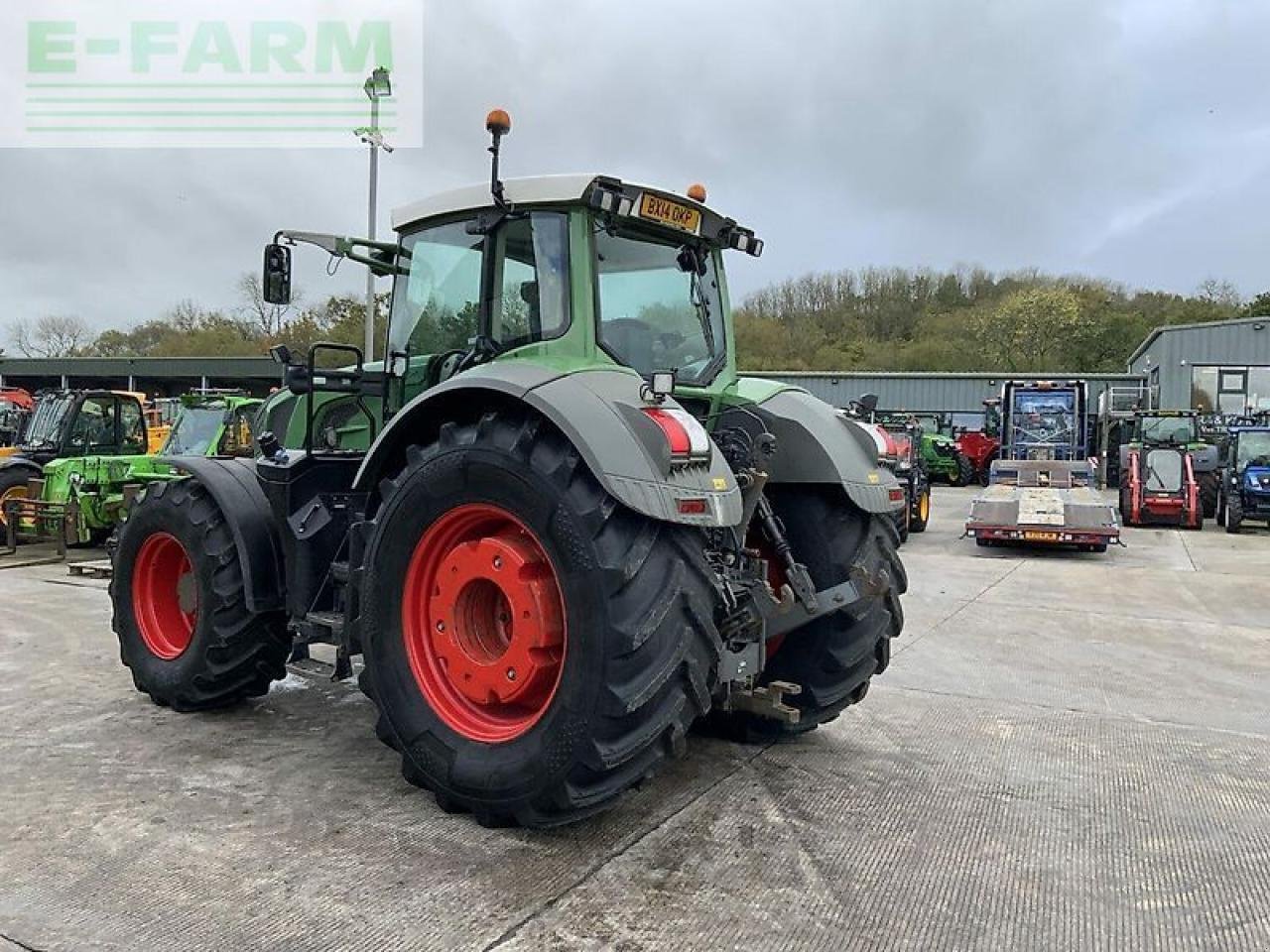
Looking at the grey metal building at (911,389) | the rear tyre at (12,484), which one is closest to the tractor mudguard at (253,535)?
the rear tyre at (12,484)

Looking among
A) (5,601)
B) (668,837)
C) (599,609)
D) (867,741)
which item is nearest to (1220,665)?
(867,741)

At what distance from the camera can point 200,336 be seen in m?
52.8

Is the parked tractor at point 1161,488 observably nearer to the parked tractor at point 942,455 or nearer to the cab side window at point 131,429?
the parked tractor at point 942,455

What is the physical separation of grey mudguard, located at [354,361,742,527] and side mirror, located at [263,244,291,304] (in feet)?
6.11

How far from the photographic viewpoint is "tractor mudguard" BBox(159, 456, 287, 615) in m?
4.54

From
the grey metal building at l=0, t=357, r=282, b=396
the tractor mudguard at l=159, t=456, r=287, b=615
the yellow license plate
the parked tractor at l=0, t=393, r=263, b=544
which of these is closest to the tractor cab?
the parked tractor at l=0, t=393, r=263, b=544

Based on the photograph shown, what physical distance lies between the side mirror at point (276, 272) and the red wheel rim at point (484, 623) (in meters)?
2.17

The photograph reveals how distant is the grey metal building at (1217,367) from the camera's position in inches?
1193

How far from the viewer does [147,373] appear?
49.8m

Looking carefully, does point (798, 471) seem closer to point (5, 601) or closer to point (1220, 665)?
point (1220, 665)

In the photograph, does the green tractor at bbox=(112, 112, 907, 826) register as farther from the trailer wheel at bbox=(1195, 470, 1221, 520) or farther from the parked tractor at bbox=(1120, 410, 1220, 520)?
the trailer wheel at bbox=(1195, 470, 1221, 520)

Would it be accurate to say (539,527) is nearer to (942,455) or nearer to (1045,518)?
(1045,518)

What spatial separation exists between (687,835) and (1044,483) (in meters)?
13.4

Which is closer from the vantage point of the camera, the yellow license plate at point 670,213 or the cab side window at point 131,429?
the yellow license plate at point 670,213
